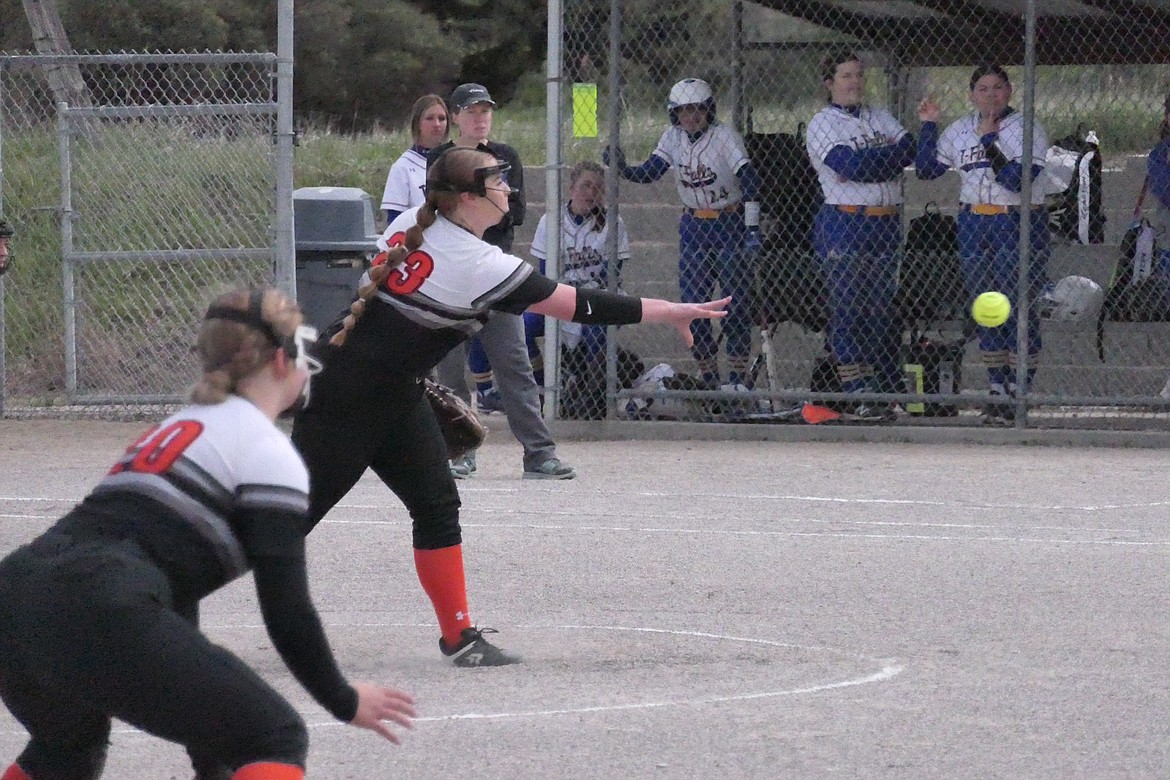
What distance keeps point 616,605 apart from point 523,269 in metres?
1.77

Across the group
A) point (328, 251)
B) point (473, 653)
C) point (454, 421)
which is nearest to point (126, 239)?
point (328, 251)

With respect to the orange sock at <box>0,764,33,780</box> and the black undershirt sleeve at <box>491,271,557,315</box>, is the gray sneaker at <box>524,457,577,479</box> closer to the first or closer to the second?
the black undershirt sleeve at <box>491,271,557,315</box>

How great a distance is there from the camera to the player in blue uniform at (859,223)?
11.7m

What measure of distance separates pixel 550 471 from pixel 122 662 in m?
6.76

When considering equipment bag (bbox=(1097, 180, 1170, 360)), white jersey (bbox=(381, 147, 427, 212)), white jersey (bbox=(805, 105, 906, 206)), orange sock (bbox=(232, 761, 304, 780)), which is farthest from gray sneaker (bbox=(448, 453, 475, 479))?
orange sock (bbox=(232, 761, 304, 780))

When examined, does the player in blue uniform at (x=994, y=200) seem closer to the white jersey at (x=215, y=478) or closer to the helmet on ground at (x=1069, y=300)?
the helmet on ground at (x=1069, y=300)

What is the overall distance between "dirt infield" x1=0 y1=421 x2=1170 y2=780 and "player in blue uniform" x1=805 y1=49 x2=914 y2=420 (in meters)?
1.22

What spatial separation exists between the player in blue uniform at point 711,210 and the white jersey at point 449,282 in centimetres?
650

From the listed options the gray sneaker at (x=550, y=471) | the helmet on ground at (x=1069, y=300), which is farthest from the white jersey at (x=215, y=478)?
the helmet on ground at (x=1069, y=300)

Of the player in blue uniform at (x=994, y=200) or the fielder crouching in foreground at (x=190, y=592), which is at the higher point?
the player in blue uniform at (x=994, y=200)

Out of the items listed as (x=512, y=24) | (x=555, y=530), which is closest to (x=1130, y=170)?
(x=555, y=530)

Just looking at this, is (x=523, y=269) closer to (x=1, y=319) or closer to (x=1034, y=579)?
(x=1034, y=579)

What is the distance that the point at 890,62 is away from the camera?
1392cm

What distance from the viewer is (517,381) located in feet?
31.8
